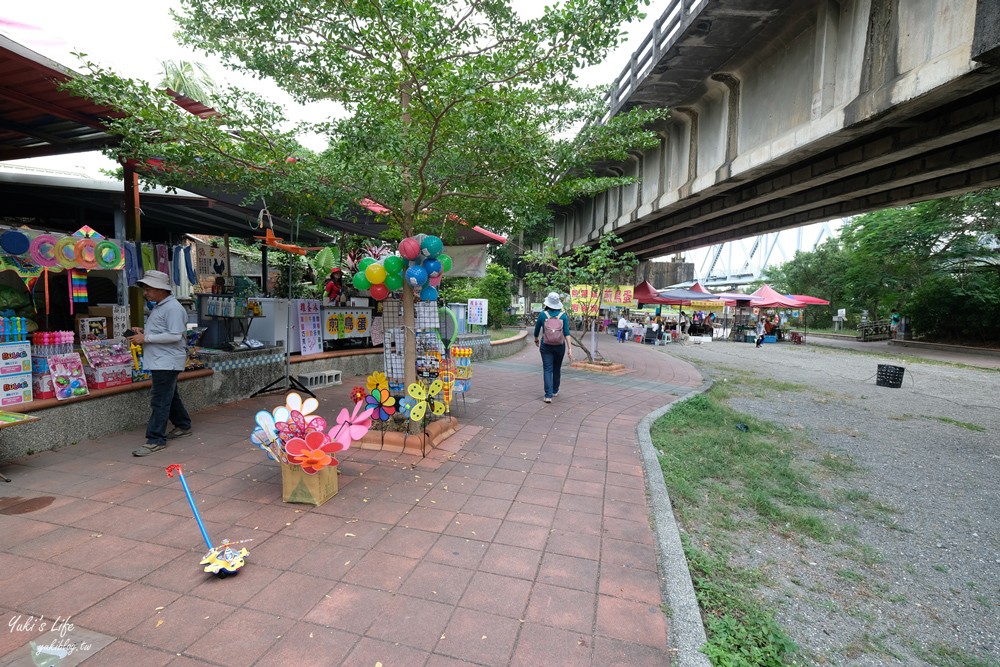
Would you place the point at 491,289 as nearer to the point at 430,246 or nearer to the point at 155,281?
the point at 430,246

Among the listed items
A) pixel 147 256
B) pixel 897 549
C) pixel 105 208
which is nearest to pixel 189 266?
pixel 147 256

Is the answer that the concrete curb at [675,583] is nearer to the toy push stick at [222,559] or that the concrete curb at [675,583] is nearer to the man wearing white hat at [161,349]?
the toy push stick at [222,559]

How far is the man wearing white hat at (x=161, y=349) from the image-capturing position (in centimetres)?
452

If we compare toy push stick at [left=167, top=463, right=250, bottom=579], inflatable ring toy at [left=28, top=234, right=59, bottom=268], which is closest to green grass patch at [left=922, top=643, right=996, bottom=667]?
toy push stick at [left=167, top=463, right=250, bottom=579]

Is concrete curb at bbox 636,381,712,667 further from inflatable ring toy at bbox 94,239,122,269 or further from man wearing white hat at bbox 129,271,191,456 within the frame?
inflatable ring toy at bbox 94,239,122,269

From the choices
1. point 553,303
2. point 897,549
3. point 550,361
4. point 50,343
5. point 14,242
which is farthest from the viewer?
point 553,303

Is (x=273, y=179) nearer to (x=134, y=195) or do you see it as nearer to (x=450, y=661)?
(x=134, y=195)

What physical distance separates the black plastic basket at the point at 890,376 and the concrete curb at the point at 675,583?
32.1ft

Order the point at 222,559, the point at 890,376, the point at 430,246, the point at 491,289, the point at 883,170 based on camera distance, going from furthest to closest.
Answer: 1. the point at 491,289
2. the point at 890,376
3. the point at 883,170
4. the point at 430,246
5. the point at 222,559

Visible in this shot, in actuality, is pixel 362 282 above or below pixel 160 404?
above

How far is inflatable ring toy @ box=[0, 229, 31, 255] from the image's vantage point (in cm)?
434

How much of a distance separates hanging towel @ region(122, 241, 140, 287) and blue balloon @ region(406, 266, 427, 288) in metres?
3.74

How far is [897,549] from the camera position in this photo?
11.9ft

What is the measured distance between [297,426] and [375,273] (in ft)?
6.63
